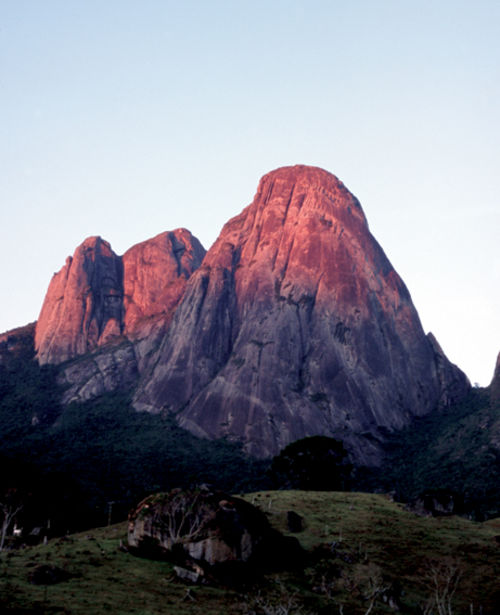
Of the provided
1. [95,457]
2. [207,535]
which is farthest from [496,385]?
[207,535]

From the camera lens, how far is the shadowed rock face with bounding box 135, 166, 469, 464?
525 feet

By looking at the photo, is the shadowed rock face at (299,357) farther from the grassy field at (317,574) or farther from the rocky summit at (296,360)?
the grassy field at (317,574)

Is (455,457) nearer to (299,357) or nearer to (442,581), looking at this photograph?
(299,357)

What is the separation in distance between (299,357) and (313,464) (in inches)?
2477

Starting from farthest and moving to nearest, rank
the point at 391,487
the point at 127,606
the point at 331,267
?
the point at 331,267
the point at 391,487
the point at 127,606

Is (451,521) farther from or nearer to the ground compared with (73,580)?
farther from the ground

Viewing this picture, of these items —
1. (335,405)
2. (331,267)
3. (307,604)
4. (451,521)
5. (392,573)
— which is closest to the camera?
(307,604)

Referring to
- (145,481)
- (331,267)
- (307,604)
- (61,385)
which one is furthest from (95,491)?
(331,267)

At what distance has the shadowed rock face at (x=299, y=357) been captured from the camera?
160000mm

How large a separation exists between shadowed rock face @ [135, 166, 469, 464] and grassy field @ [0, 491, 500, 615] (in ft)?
250

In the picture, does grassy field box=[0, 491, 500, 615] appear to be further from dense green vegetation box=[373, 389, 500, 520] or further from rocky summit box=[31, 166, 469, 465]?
rocky summit box=[31, 166, 469, 465]

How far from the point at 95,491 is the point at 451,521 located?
62.2m

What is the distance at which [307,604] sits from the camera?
54094 millimetres

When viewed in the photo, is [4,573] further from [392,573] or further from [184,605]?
[392,573]
